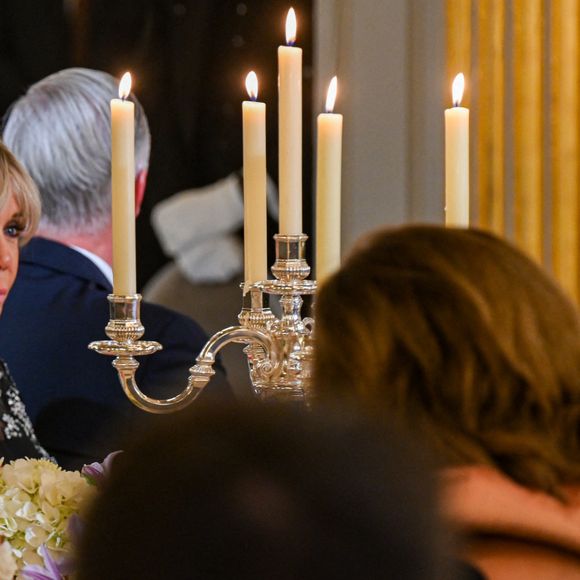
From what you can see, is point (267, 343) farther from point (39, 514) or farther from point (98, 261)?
point (98, 261)

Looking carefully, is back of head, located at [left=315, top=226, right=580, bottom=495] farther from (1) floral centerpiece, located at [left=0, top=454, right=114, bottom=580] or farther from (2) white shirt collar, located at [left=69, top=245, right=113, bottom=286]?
(2) white shirt collar, located at [left=69, top=245, right=113, bottom=286]

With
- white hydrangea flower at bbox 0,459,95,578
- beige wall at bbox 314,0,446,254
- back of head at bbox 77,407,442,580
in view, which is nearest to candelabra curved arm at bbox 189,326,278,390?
white hydrangea flower at bbox 0,459,95,578

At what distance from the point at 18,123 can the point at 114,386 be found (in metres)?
0.38

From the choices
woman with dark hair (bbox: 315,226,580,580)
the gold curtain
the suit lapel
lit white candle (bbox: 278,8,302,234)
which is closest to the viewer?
woman with dark hair (bbox: 315,226,580,580)

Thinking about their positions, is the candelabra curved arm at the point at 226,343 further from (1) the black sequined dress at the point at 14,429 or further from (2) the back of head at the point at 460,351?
(1) the black sequined dress at the point at 14,429

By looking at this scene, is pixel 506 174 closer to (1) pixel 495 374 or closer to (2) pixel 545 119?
(2) pixel 545 119

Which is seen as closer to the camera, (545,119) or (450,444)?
(450,444)

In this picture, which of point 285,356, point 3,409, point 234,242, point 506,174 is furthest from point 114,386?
point 506,174

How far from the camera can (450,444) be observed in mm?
525

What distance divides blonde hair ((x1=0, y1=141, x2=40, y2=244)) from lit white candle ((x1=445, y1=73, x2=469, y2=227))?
592mm

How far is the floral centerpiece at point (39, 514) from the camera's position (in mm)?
734

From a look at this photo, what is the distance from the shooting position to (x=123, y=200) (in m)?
0.81

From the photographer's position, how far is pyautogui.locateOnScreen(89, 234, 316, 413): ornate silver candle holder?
0.80 meters

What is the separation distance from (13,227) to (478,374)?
34.3 inches
